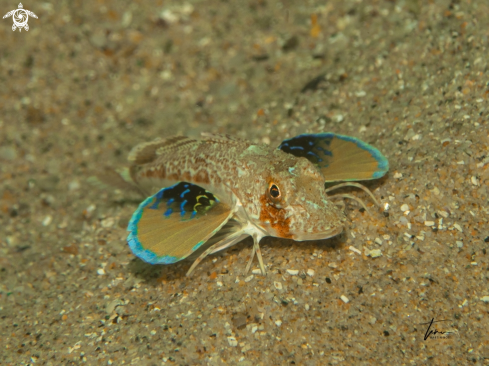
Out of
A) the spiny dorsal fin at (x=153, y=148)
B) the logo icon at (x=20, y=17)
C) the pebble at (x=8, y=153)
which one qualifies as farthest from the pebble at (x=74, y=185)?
the logo icon at (x=20, y=17)

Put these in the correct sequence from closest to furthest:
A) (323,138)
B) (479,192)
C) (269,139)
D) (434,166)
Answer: (479,192)
(434,166)
(323,138)
(269,139)

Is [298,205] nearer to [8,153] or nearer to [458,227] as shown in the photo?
[458,227]

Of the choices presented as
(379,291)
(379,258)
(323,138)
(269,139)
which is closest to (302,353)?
(379,291)

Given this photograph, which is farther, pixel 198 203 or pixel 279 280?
pixel 198 203

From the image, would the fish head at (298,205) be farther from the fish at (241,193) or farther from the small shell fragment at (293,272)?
the small shell fragment at (293,272)

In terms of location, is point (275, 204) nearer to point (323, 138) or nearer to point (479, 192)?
point (323, 138)

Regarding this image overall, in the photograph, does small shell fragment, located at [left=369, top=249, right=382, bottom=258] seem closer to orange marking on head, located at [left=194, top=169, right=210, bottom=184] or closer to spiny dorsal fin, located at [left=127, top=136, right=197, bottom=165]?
orange marking on head, located at [left=194, top=169, right=210, bottom=184]
